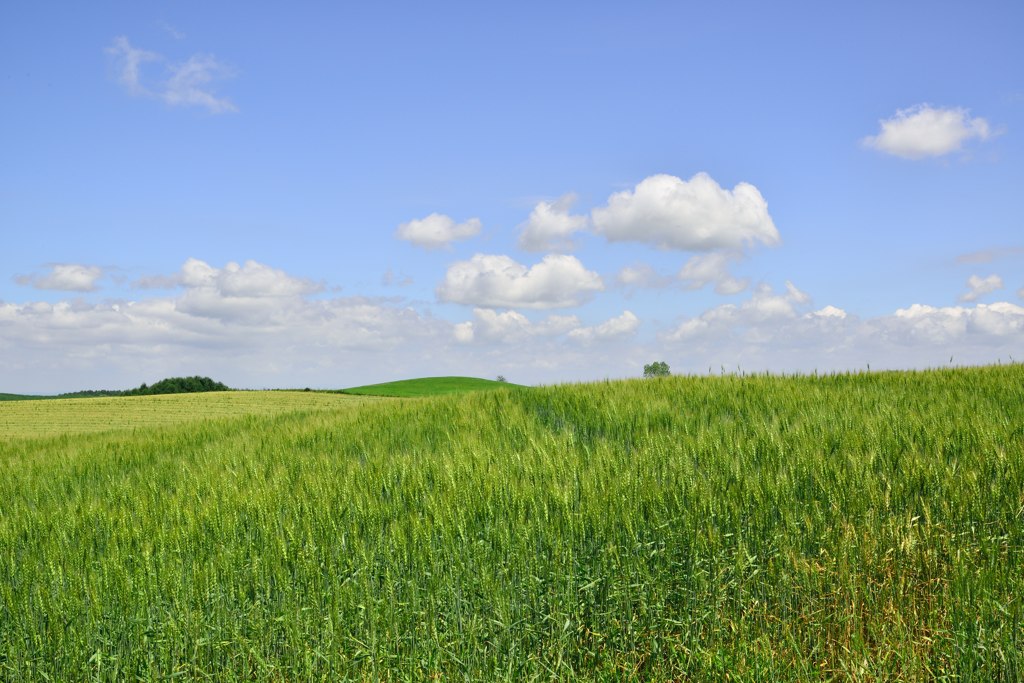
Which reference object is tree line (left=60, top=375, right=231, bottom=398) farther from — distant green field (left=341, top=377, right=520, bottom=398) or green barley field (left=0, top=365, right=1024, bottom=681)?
green barley field (left=0, top=365, right=1024, bottom=681)

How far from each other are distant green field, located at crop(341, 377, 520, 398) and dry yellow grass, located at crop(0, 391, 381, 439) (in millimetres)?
4674

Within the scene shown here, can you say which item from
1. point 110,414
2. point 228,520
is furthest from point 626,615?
point 110,414

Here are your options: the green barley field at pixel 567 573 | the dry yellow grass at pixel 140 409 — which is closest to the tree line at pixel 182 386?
the dry yellow grass at pixel 140 409

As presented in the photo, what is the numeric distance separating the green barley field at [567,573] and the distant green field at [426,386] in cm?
2772

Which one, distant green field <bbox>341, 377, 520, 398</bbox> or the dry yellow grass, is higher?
distant green field <bbox>341, 377, 520, 398</bbox>

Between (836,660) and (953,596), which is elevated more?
(953,596)

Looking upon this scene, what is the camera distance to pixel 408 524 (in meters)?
4.04

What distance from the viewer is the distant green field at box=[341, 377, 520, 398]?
33.1m

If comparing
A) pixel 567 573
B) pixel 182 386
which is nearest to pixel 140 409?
pixel 182 386

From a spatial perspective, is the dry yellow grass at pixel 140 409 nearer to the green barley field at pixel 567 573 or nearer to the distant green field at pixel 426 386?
the distant green field at pixel 426 386

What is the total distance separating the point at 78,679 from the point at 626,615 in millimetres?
2756

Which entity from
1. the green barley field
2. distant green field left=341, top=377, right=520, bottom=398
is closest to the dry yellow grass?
distant green field left=341, top=377, right=520, bottom=398

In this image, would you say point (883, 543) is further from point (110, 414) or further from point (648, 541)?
point (110, 414)

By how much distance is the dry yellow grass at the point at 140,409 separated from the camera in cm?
1842
